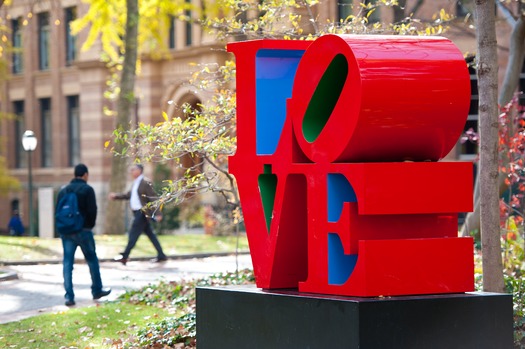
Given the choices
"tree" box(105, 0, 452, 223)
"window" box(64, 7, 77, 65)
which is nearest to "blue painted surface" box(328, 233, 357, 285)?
"tree" box(105, 0, 452, 223)

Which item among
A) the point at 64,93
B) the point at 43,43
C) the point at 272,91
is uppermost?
the point at 43,43

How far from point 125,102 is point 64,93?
1601 centimetres

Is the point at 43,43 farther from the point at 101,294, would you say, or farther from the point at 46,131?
the point at 101,294

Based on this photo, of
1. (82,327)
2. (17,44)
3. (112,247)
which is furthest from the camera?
(17,44)

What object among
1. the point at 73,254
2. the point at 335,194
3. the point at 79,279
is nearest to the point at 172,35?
the point at 79,279

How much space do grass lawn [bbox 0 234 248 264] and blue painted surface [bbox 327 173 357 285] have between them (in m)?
15.0

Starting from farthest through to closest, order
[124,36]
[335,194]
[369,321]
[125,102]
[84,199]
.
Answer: [124,36]
[125,102]
[84,199]
[335,194]
[369,321]

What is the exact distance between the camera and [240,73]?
30.8ft

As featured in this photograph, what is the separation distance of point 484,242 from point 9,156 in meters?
41.1

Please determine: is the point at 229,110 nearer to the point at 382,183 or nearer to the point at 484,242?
the point at 484,242

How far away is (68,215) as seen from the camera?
14.7 metres

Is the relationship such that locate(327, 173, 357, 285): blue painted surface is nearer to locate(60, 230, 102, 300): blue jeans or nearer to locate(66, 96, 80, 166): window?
locate(60, 230, 102, 300): blue jeans

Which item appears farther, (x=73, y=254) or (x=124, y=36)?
(x=124, y=36)

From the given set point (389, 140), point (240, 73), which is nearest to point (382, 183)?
point (389, 140)
